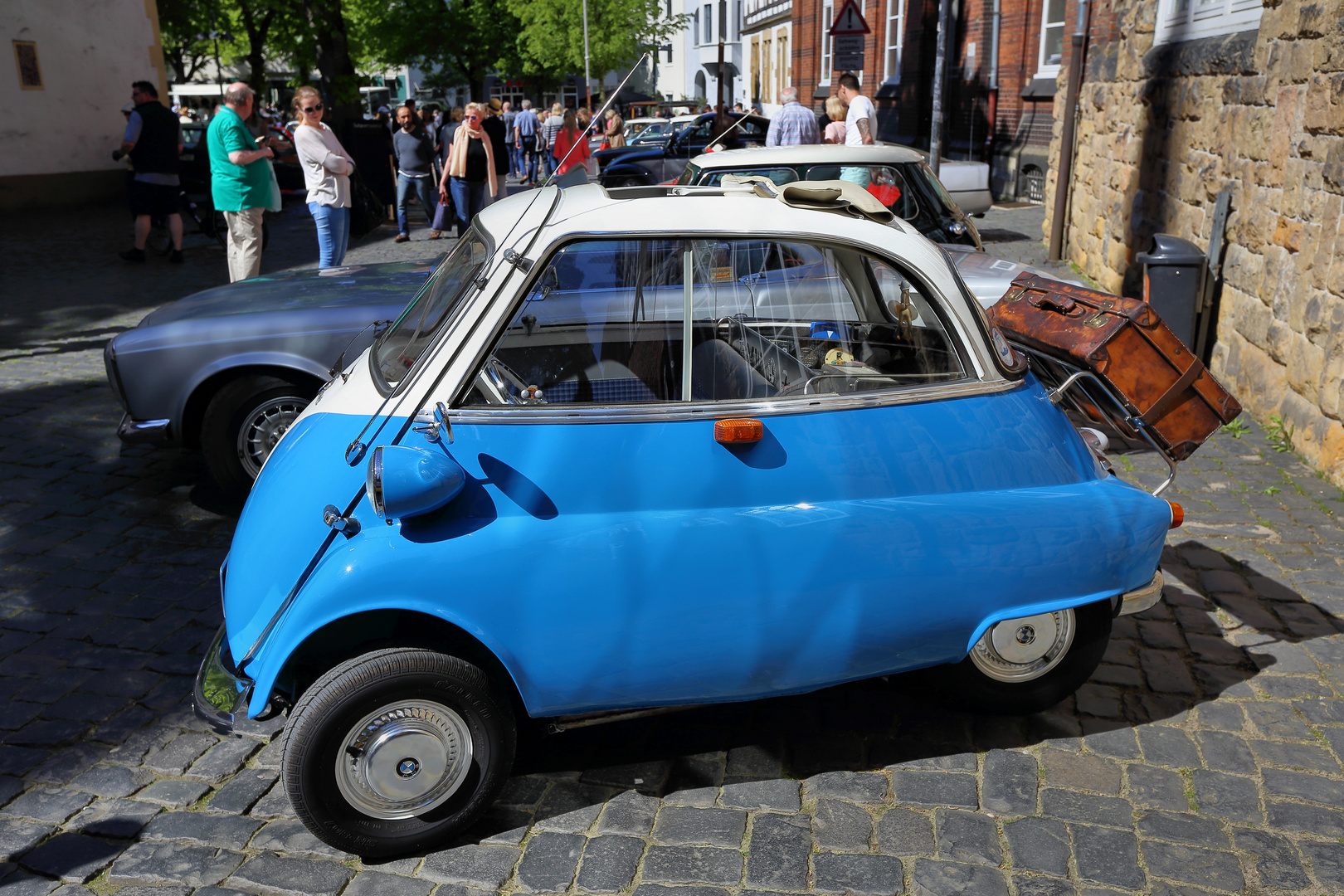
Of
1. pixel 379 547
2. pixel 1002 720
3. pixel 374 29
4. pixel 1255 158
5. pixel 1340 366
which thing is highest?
pixel 374 29

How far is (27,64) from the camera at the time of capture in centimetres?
1892

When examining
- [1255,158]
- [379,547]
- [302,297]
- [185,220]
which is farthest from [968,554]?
[185,220]

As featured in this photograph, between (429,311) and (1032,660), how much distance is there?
2333 mm

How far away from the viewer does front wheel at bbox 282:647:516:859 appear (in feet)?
9.43

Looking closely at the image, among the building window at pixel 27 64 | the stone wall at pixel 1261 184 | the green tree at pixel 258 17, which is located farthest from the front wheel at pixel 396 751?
the green tree at pixel 258 17

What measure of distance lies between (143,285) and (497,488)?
35.4 ft

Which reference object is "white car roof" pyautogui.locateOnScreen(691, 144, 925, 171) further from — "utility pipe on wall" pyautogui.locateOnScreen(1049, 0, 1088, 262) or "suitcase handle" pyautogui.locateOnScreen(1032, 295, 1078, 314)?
"utility pipe on wall" pyautogui.locateOnScreen(1049, 0, 1088, 262)

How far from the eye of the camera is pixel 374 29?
146 feet

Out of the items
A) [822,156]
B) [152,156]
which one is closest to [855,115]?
[822,156]

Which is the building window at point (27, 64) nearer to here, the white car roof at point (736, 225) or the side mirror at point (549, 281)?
the white car roof at point (736, 225)

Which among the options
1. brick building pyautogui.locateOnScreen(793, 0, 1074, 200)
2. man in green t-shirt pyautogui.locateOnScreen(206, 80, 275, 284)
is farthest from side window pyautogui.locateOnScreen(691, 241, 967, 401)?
brick building pyautogui.locateOnScreen(793, 0, 1074, 200)

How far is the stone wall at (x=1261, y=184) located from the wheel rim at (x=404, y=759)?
5145 millimetres

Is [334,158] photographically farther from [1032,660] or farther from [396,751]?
[1032,660]

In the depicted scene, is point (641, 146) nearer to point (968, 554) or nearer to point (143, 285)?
point (143, 285)
